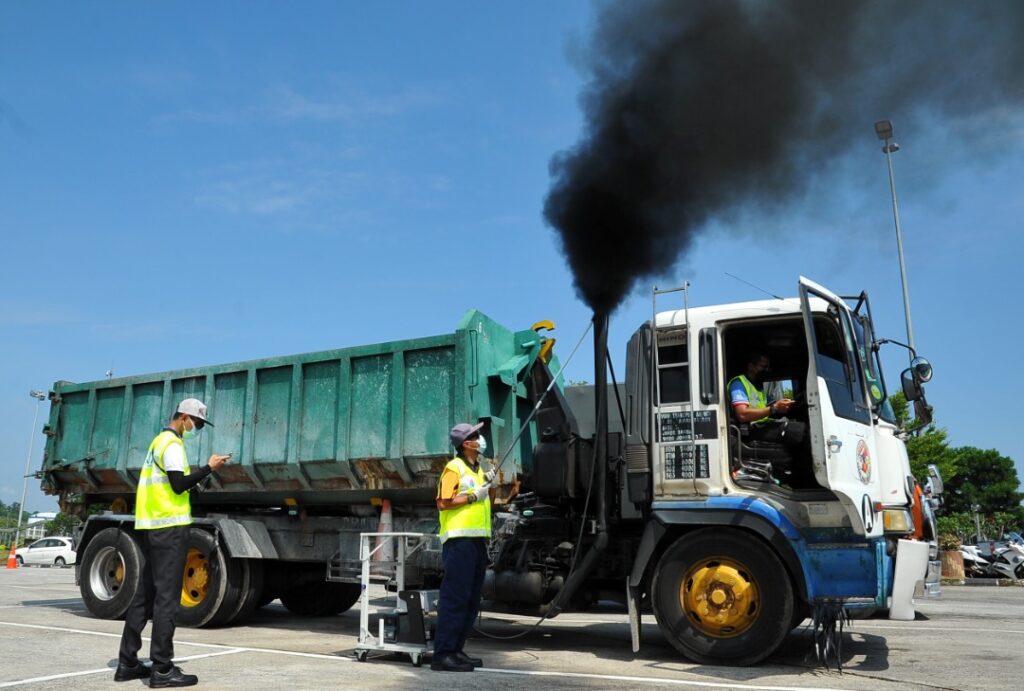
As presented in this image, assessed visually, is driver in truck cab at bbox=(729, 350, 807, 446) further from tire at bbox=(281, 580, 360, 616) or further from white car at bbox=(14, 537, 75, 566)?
white car at bbox=(14, 537, 75, 566)

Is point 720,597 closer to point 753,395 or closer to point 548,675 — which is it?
point 548,675

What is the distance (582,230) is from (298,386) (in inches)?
127

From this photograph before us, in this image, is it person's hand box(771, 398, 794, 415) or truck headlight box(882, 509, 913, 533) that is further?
person's hand box(771, 398, 794, 415)

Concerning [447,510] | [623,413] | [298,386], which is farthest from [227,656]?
[623,413]

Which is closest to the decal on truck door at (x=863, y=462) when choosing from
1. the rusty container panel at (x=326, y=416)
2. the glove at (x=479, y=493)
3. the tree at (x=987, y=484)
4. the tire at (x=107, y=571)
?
the glove at (x=479, y=493)

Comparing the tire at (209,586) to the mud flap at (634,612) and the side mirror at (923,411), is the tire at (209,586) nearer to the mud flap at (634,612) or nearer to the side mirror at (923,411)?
the mud flap at (634,612)

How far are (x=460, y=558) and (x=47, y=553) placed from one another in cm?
3233

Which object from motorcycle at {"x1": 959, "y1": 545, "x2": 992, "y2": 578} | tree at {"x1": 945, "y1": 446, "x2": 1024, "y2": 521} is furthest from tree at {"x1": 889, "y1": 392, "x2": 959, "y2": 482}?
tree at {"x1": 945, "y1": 446, "x2": 1024, "y2": 521}

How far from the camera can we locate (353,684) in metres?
5.39

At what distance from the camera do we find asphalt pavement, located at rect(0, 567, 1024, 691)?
215 inches

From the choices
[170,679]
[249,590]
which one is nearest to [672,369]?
[170,679]

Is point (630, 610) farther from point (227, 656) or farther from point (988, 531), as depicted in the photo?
point (988, 531)

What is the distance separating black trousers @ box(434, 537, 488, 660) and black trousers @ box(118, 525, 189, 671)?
1771 mm

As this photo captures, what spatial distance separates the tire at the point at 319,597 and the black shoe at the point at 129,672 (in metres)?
4.56
